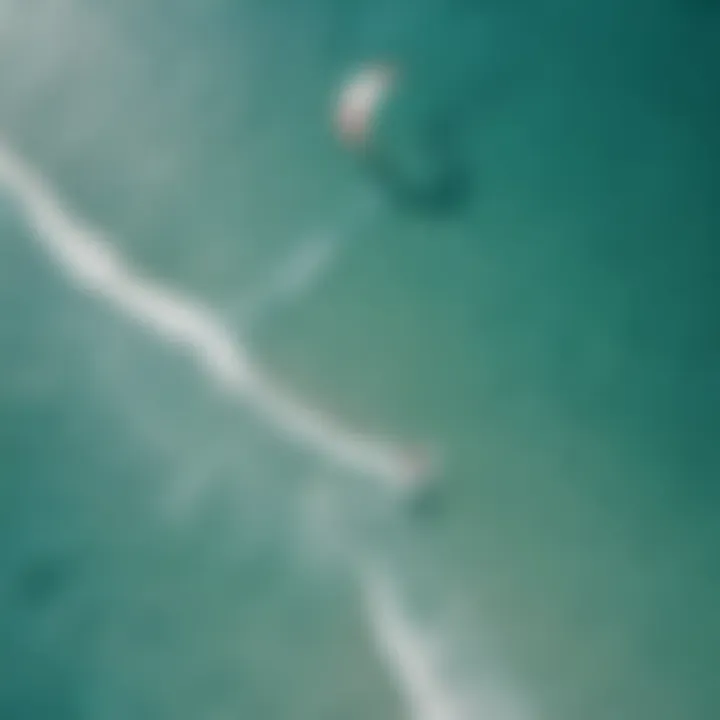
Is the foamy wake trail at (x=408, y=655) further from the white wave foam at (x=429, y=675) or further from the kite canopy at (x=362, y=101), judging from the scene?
the kite canopy at (x=362, y=101)

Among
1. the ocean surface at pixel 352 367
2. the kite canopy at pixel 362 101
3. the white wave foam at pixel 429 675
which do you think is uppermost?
the kite canopy at pixel 362 101

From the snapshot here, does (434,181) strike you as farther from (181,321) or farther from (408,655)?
(408,655)

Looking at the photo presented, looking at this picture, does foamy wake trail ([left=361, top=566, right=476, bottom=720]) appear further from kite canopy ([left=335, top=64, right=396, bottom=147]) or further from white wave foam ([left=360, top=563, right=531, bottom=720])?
kite canopy ([left=335, top=64, right=396, bottom=147])

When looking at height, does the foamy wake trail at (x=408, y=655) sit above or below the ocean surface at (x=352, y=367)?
below

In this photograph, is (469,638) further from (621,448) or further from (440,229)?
(440,229)

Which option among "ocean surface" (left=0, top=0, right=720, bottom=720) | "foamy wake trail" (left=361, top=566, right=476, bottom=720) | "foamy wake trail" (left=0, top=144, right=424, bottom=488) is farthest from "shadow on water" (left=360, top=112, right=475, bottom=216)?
"foamy wake trail" (left=361, top=566, right=476, bottom=720)

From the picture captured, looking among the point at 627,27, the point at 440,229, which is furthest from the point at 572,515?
the point at 627,27

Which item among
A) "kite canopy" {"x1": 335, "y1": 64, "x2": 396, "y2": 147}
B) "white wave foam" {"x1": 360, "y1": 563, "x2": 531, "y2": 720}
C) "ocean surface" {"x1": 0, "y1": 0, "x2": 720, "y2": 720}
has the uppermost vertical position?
"kite canopy" {"x1": 335, "y1": 64, "x2": 396, "y2": 147}

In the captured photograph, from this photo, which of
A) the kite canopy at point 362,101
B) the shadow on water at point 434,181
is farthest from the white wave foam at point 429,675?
the kite canopy at point 362,101
